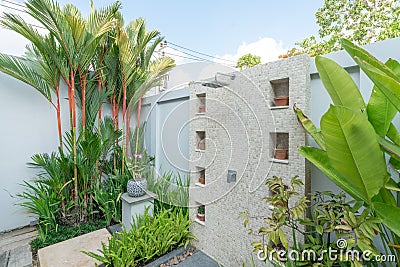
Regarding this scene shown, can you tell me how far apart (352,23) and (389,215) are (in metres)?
11.2

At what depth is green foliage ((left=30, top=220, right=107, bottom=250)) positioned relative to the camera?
2743 millimetres

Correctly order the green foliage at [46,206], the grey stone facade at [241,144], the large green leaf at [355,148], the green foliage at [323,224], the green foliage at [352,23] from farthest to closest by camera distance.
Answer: the green foliage at [352,23] < the green foliage at [46,206] < the grey stone facade at [241,144] < the green foliage at [323,224] < the large green leaf at [355,148]

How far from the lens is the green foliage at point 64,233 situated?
274 cm

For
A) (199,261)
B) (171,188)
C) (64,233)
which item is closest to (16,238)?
(64,233)

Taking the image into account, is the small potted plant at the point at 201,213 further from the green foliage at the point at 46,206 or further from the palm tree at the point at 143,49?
the green foliage at the point at 46,206

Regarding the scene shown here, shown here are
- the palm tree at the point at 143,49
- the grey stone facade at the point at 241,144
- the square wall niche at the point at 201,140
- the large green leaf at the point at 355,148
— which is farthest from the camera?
the palm tree at the point at 143,49

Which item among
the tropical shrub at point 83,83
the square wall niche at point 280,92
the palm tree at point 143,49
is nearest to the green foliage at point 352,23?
the palm tree at point 143,49

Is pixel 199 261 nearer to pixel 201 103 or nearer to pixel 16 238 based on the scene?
pixel 201 103

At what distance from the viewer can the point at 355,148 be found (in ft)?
2.97

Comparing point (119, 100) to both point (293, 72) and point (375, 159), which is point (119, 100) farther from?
point (375, 159)

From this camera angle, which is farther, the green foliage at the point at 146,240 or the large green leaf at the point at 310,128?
the green foliage at the point at 146,240

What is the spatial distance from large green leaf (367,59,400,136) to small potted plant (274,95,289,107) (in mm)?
650

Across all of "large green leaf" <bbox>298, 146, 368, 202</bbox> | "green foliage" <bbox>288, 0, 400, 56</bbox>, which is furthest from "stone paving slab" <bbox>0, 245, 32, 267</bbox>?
"green foliage" <bbox>288, 0, 400, 56</bbox>

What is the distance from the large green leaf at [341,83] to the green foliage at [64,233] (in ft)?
11.4
